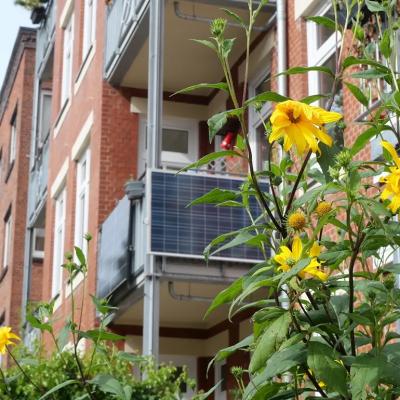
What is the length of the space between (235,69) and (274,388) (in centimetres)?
1239

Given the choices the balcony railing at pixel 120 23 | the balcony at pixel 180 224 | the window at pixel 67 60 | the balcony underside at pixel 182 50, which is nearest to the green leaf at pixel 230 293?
the balcony at pixel 180 224

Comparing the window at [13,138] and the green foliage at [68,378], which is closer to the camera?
the green foliage at [68,378]

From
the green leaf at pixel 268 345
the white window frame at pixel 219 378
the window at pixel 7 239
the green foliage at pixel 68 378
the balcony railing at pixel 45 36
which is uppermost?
the balcony railing at pixel 45 36

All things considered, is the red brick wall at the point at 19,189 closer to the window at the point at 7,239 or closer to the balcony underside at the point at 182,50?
the window at the point at 7,239

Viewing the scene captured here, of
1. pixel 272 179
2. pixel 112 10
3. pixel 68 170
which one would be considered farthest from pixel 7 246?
pixel 272 179

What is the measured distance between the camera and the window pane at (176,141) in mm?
15984

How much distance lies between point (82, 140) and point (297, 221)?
564 inches

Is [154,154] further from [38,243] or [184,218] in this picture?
[38,243]

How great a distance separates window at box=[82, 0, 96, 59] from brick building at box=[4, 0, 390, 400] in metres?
0.03

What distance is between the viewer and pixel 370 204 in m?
2.69

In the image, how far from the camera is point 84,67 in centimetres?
1769

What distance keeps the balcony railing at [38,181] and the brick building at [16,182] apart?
2321 millimetres

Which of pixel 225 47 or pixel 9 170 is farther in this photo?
pixel 9 170

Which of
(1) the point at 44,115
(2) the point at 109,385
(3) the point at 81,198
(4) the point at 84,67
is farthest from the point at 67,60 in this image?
(2) the point at 109,385
